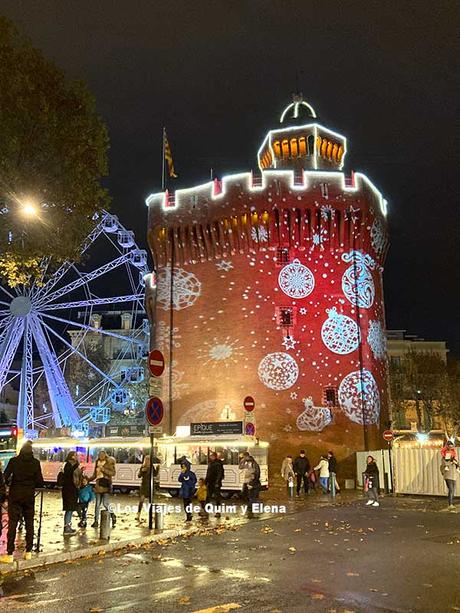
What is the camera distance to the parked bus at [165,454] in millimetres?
24875

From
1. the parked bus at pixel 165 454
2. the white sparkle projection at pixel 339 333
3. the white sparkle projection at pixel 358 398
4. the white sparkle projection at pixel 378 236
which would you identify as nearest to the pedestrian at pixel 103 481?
the parked bus at pixel 165 454

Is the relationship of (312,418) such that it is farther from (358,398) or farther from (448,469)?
(448,469)

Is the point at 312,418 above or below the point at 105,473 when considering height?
above

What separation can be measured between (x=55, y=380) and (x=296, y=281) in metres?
17.4

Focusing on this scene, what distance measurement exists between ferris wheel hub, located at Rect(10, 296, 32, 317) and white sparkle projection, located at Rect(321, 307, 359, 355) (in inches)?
764

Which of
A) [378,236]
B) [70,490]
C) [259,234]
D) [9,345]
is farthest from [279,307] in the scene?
[70,490]

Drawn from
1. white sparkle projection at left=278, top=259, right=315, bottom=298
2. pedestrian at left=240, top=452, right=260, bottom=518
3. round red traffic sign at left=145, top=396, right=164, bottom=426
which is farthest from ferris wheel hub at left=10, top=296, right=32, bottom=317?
round red traffic sign at left=145, top=396, right=164, bottom=426

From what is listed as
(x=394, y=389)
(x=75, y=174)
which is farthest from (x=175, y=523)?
(x=394, y=389)

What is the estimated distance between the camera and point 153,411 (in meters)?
13.7

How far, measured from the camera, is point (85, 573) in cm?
924

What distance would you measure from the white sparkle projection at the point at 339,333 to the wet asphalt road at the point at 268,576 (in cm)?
1966

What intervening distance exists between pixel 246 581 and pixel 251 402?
1397cm

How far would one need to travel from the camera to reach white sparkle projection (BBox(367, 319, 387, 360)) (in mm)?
34094

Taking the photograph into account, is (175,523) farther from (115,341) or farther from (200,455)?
(115,341)
